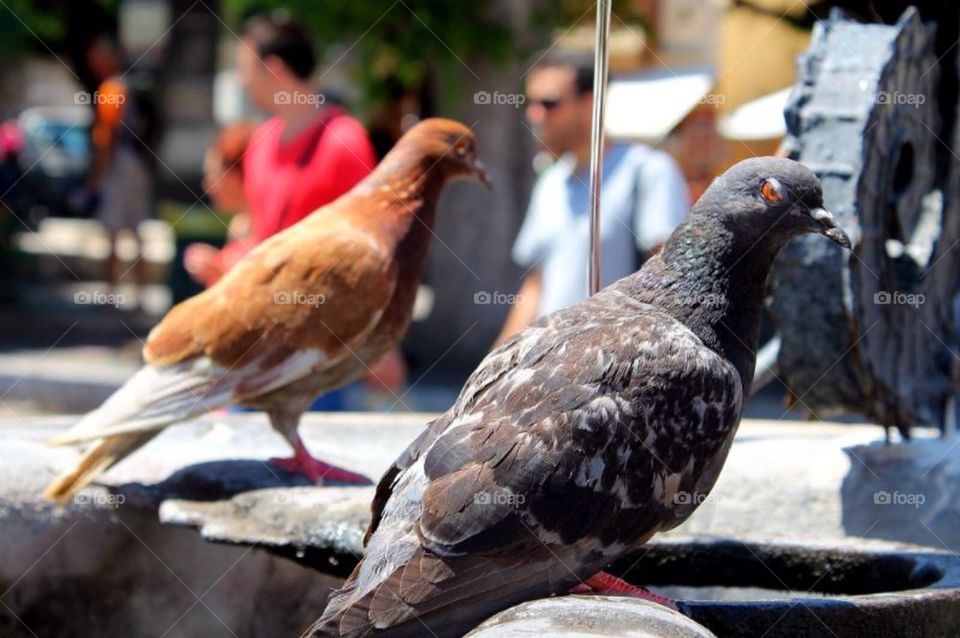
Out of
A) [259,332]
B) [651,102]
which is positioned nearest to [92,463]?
[259,332]

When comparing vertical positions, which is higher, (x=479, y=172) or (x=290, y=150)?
(x=479, y=172)

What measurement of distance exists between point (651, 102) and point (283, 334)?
614cm

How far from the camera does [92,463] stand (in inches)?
161

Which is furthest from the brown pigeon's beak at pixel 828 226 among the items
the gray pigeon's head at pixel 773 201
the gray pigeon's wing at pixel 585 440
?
the gray pigeon's wing at pixel 585 440

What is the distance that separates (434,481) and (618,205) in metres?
2.85

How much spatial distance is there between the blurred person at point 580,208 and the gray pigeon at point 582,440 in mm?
2180

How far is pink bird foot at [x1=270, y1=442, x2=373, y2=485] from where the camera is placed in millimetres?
4281

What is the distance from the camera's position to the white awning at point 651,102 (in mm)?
9703

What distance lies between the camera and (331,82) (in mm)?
16578

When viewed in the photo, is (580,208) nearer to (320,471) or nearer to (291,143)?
(291,143)

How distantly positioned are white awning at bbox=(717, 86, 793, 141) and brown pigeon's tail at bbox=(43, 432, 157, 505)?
5238 millimetres

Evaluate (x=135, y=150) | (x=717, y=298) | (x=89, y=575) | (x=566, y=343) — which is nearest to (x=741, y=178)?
(x=717, y=298)

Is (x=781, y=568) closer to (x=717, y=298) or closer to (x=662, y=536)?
(x=662, y=536)

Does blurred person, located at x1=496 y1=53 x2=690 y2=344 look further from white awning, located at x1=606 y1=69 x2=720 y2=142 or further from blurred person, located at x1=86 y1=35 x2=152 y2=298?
blurred person, located at x1=86 y1=35 x2=152 y2=298
